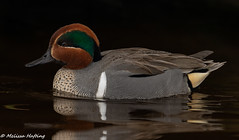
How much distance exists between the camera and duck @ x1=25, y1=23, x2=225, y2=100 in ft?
25.2

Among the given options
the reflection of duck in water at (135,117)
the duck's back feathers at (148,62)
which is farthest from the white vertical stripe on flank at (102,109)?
the duck's back feathers at (148,62)

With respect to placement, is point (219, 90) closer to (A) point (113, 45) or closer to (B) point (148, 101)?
(B) point (148, 101)

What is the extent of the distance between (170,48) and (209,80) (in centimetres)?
262

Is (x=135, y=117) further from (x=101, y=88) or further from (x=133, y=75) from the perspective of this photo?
(x=133, y=75)

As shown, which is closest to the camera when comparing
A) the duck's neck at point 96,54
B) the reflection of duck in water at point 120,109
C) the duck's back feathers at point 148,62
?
the reflection of duck in water at point 120,109

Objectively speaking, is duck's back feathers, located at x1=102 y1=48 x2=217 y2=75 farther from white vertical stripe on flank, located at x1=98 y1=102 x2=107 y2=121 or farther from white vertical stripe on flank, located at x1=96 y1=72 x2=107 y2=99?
white vertical stripe on flank, located at x1=98 y1=102 x2=107 y2=121

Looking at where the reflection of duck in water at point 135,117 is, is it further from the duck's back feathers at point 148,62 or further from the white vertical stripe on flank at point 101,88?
the duck's back feathers at point 148,62

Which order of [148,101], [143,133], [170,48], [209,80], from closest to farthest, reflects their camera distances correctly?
1. [143,133]
2. [148,101]
3. [209,80]
4. [170,48]

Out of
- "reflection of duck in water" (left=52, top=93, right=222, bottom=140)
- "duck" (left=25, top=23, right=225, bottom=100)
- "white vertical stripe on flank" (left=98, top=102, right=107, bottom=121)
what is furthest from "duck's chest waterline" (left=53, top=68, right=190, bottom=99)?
"white vertical stripe on flank" (left=98, top=102, right=107, bottom=121)

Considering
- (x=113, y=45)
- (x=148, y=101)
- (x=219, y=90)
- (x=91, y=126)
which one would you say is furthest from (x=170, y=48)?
(x=91, y=126)

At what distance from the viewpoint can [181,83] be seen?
8156mm

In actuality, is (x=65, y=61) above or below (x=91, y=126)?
above

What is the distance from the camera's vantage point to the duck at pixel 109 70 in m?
7.68

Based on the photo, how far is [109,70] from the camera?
303 inches
